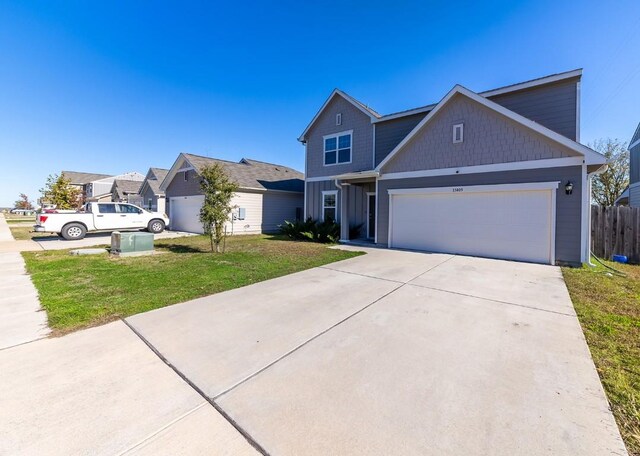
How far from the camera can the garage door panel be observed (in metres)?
8.12

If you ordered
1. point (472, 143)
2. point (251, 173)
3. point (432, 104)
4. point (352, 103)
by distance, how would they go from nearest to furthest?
point (472, 143) → point (432, 104) → point (352, 103) → point (251, 173)

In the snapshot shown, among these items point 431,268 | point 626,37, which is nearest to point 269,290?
point 431,268

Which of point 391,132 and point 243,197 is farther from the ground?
point 391,132

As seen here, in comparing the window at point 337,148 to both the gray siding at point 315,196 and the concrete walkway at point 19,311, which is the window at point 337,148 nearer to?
the gray siding at point 315,196

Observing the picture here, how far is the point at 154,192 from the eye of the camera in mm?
22641

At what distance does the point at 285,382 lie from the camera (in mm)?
2500

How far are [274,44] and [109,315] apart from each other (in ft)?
42.8

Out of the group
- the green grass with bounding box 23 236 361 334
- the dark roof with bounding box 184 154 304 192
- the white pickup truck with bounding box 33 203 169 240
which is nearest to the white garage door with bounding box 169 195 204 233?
the white pickup truck with bounding box 33 203 169 240

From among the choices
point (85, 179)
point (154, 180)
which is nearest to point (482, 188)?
point (154, 180)

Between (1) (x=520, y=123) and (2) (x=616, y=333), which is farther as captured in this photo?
(1) (x=520, y=123)

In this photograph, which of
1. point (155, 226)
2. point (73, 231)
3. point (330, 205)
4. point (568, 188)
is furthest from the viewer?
point (155, 226)

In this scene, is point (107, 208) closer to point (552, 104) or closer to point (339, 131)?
point (339, 131)

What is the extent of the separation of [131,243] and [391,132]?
11708 millimetres

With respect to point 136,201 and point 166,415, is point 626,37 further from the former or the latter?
point 136,201
